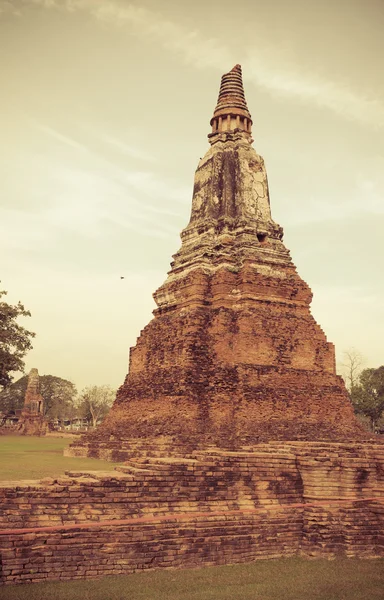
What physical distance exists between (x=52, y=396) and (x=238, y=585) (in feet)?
251

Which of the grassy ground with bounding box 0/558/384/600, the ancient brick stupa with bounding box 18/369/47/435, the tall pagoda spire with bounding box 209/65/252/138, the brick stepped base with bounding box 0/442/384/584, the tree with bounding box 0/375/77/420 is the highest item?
the tall pagoda spire with bounding box 209/65/252/138

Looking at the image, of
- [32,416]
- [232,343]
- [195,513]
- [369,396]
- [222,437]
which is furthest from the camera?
[32,416]

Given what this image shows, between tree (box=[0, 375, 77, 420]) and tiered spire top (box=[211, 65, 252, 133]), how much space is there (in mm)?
62066

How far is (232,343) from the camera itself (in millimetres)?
16672

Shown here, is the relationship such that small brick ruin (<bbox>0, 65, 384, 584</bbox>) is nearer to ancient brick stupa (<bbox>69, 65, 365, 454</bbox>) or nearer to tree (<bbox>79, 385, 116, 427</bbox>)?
ancient brick stupa (<bbox>69, 65, 365, 454</bbox>)

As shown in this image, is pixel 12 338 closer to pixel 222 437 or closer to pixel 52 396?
pixel 222 437

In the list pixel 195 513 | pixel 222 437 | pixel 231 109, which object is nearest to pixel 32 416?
pixel 231 109

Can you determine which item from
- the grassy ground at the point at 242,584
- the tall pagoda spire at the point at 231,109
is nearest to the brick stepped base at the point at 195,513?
the grassy ground at the point at 242,584

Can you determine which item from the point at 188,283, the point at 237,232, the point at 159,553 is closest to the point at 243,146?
the point at 237,232

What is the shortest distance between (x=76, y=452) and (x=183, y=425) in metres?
4.30

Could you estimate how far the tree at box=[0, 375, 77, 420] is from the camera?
3027 inches

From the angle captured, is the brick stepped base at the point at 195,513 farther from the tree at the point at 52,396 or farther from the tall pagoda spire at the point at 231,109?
the tree at the point at 52,396

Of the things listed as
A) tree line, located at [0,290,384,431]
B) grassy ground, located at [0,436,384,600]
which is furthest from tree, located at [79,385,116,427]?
grassy ground, located at [0,436,384,600]

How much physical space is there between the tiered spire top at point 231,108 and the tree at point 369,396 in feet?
81.5
